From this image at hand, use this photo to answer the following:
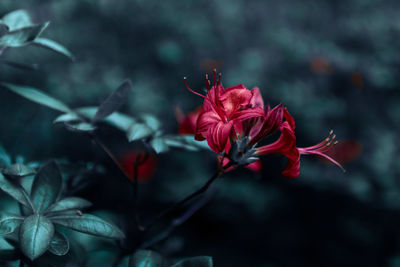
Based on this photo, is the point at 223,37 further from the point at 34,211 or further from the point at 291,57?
the point at 34,211

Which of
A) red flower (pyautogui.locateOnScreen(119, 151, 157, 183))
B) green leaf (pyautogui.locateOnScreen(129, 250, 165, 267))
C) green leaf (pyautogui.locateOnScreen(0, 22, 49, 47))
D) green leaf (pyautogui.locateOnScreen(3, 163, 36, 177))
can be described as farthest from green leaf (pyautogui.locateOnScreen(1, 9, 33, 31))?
red flower (pyautogui.locateOnScreen(119, 151, 157, 183))

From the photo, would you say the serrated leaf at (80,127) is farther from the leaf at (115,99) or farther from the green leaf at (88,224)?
the green leaf at (88,224)

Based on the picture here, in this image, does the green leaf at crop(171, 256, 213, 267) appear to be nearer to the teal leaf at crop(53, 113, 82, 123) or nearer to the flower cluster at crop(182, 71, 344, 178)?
the flower cluster at crop(182, 71, 344, 178)

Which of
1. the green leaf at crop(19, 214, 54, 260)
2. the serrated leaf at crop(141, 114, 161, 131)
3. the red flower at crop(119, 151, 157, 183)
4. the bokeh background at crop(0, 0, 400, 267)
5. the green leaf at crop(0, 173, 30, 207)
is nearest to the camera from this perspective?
the green leaf at crop(19, 214, 54, 260)

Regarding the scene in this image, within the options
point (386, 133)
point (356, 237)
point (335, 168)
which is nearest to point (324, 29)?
point (386, 133)

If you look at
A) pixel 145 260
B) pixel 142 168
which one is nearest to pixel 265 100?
pixel 142 168

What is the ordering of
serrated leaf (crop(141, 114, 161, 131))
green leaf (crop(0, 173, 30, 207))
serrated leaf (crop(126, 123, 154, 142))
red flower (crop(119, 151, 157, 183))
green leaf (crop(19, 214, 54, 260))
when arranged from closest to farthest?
green leaf (crop(19, 214, 54, 260)) → green leaf (crop(0, 173, 30, 207)) → serrated leaf (crop(126, 123, 154, 142)) → serrated leaf (crop(141, 114, 161, 131)) → red flower (crop(119, 151, 157, 183))

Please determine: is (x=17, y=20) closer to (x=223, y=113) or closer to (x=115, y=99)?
(x=115, y=99)
